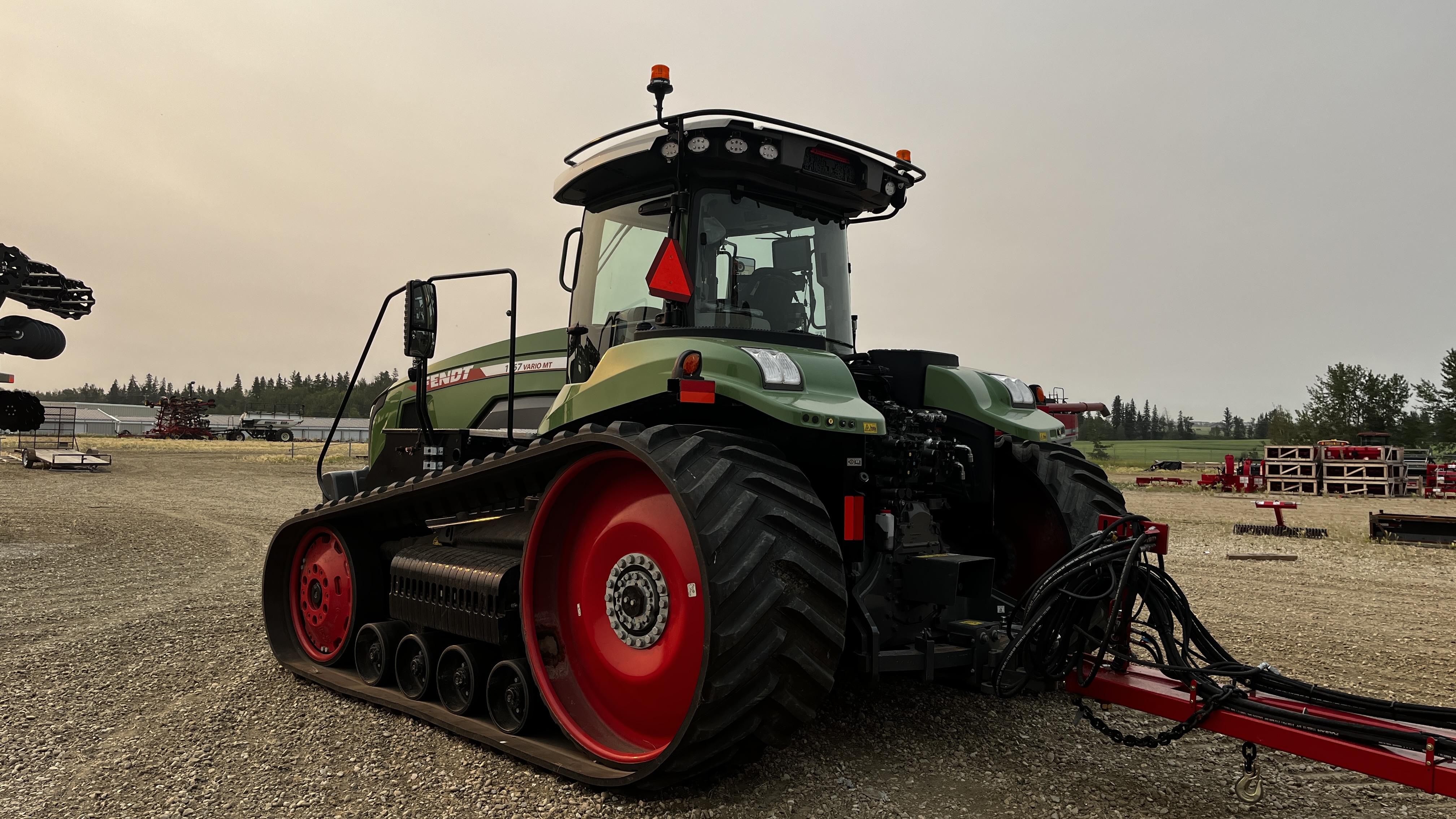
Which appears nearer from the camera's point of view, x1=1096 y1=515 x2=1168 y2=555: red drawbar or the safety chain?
the safety chain

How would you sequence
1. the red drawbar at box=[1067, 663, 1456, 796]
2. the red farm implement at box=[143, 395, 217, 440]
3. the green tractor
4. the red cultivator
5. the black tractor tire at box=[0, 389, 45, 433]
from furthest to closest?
the red farm implement at box=[143, 395, 217, 440] → the black tractor tire at box=[0, 389, 45, 433] → the green tractor → the red cultivator → the red drawbar at box=[1067, 663, 1456, 796]

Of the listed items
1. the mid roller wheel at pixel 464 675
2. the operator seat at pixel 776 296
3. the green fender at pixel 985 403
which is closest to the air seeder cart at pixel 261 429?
the mid roller wheel at pixel 464 675

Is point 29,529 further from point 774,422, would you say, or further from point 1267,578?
point 1267,578

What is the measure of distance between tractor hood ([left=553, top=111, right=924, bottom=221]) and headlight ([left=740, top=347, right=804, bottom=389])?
46.2 inches

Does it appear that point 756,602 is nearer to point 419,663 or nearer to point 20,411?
point 419,663

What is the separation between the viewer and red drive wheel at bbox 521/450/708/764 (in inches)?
150

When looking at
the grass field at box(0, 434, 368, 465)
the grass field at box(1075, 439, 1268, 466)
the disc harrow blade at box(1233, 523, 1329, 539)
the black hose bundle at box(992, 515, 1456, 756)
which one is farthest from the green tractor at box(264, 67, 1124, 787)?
the grass field at box(1075, 439, 1268, 466)

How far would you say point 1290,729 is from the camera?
123 inches

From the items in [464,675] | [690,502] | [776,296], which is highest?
[776,296]

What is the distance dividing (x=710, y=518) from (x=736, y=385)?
1.95ft

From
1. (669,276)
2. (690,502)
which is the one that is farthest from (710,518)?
(669,276)

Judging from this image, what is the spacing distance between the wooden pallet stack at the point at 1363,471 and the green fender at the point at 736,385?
87.0 ft

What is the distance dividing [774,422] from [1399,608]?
24.0ft

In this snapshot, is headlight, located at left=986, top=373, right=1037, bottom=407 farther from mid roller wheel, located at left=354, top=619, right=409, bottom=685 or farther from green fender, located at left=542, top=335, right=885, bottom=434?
mid roller wheel, located at left=354, top=619, right=409, bottom=685
